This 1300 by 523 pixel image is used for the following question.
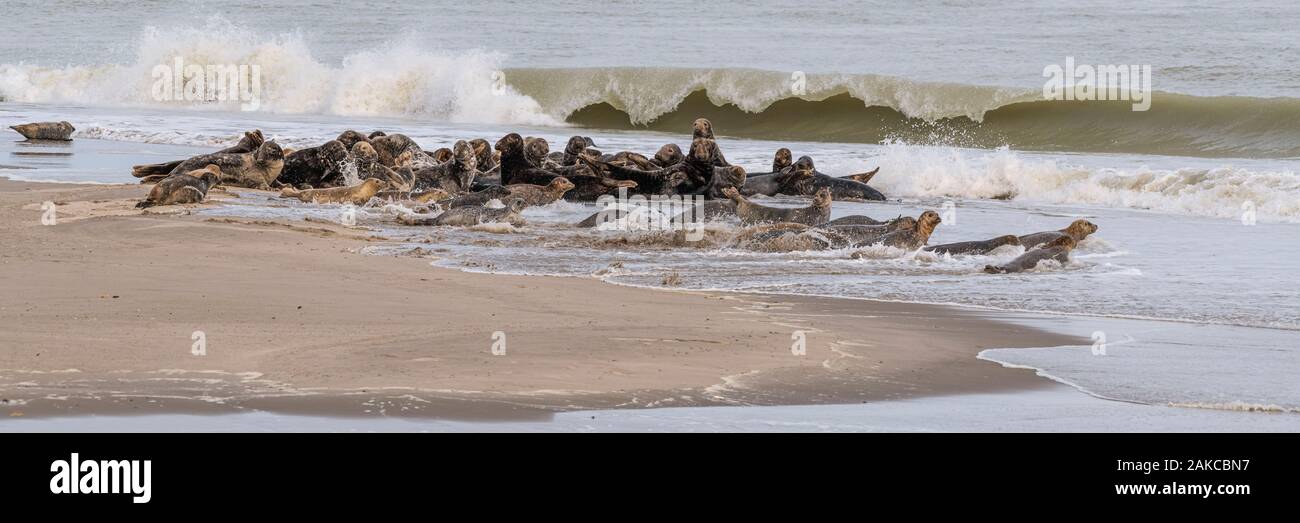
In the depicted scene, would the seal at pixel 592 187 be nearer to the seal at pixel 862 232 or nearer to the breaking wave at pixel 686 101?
the seal at pixel 862 232

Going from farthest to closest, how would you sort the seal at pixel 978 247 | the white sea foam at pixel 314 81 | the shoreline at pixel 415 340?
the white sea foam at pixel 314 81 < the seal at pixel 978 247 < the shoreline at pixel 415 340

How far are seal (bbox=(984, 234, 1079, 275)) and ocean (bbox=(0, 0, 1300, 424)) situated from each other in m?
0.10

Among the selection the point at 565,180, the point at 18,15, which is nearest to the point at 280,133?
the point at 565,180

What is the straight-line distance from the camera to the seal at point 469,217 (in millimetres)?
11945

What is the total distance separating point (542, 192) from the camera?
43.0ft

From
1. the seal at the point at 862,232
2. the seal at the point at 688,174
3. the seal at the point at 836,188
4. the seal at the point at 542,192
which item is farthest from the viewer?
the seal at the point at 836,188

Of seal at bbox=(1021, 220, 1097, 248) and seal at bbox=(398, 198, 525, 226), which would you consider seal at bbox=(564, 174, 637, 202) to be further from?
seal at bbox=(1021, 220, 1097, 248)

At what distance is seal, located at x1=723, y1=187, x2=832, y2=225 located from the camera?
11672 millimetres

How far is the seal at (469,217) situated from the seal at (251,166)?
102 inches

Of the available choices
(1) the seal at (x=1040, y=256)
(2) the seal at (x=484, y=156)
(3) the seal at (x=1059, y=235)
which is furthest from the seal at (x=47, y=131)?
(1) the seal at (x=1040, y=256)

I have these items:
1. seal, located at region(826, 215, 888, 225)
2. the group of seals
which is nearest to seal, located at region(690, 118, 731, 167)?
the group of seals
